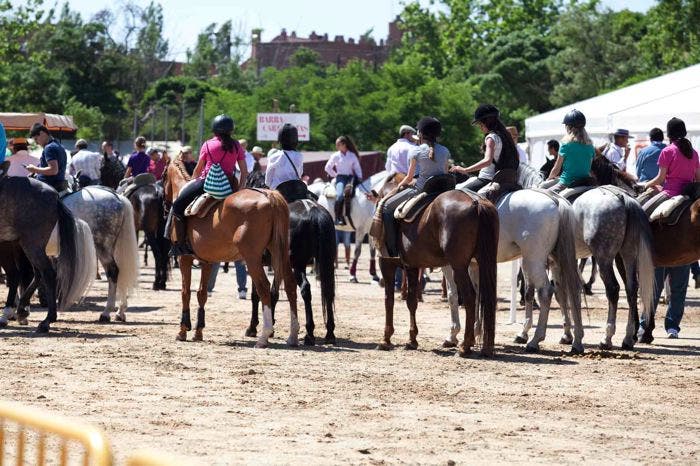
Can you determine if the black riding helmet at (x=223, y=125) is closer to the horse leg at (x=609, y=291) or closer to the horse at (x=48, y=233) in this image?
the horse at (x=48, y=233)

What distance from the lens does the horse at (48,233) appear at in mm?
15711

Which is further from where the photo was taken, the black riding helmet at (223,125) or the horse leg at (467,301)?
the black riding helmet at (223,125)

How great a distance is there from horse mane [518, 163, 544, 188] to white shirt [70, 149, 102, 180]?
9600 mm

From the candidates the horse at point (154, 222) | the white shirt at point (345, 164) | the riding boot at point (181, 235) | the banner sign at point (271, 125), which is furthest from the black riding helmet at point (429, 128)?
the banner sign at point (271, 125)

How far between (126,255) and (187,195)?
121 inches

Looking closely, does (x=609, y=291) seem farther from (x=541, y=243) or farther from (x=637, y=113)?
(x=637, y=113)

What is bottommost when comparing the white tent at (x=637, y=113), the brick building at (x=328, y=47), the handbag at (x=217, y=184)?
the handbag at (x=217, y=184)

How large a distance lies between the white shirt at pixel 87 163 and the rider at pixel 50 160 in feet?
15.6

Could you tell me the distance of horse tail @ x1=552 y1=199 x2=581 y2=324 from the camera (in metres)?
14.4

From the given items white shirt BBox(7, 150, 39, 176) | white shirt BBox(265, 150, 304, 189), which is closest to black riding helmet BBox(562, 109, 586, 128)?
white shirt BBox(265, 150, 304, 189)

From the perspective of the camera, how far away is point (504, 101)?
76.0m

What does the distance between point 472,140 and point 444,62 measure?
113 ft

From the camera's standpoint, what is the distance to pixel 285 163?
1592 centimetres

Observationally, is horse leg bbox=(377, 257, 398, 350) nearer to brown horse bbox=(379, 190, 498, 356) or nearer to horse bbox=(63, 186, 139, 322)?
brown horse bbox=(379, 190, 498, 356)
